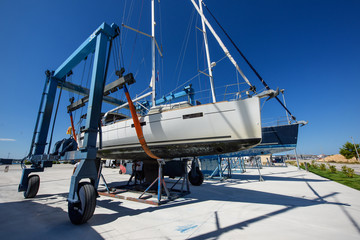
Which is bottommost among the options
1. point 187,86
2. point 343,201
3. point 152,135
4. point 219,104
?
point 343,201

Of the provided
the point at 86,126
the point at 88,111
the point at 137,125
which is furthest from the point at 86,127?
the point at 137,125

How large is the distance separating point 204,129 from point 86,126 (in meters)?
2.65

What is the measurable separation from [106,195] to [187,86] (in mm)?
6335

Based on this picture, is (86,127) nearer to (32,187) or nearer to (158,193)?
(158,193)

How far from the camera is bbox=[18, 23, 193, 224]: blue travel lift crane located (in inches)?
102

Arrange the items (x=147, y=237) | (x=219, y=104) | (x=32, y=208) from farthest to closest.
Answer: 1. (x=219, y=104)
2. (x=32, y=208)
3. (x=147, y=237)

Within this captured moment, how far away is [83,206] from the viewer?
2.47m

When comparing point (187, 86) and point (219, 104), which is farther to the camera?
point (187, 86)

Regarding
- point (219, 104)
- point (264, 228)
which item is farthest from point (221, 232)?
point (219, 104)

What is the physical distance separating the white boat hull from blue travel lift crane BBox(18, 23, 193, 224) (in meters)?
1.41

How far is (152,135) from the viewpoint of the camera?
432cm

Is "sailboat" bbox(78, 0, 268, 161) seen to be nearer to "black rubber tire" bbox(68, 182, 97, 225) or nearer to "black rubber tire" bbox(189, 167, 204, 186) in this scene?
"black rubber tire" bbox(68, 182, 97, 225)

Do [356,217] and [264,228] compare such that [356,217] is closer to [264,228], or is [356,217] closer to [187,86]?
[264,228]

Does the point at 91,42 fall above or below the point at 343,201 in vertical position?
above
